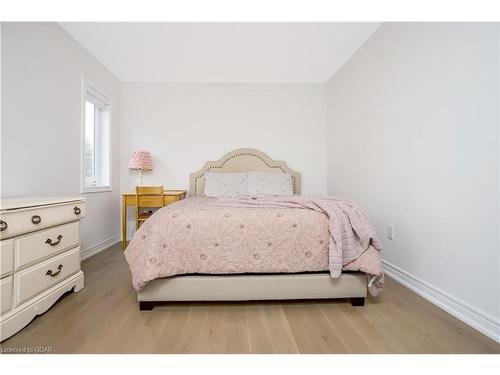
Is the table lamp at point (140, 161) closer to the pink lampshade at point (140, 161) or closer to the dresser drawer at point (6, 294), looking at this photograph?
the pink lampshade at point (140, 161)


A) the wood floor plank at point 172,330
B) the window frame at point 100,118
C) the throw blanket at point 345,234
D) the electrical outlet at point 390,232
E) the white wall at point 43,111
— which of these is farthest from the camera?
the window frame at point 100,118

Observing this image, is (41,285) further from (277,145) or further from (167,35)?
(277,145)

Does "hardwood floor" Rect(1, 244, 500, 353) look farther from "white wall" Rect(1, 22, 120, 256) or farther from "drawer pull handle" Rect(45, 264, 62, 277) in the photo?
"white wall" Rect(1, 22, 120, 256)

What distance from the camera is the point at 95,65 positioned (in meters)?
2.81

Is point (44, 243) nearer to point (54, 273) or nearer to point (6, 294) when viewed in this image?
point (54, 273)

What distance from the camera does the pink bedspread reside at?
1.50m

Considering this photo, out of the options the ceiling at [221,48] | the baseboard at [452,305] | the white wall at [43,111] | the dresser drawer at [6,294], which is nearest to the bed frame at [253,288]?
the baseboard at [452,305]

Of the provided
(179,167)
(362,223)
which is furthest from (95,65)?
(362,223)

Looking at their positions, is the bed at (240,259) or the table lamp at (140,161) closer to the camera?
the bed at (240,259)

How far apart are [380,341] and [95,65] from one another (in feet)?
12.4

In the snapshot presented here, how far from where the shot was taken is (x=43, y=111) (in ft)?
6.70

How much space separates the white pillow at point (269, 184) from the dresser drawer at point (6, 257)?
2.28 metres

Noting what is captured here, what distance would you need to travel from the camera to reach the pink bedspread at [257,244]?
1.50m

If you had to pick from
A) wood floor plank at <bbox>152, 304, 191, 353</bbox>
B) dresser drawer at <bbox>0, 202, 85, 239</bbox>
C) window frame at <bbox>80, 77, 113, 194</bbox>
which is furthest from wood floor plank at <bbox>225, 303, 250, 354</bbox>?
window frame at <bbox>80, 77, 113, 194</bbox>
